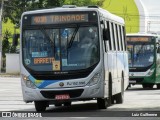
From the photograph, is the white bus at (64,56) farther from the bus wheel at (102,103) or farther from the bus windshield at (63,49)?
the bus wheel at (102,103)

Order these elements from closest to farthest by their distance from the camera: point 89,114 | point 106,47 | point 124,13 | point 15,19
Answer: point 89,114 < point 106,47 < point 15,19 < point 124,13

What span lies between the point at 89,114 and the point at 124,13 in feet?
242

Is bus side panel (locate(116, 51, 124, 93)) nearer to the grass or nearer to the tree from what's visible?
the tree

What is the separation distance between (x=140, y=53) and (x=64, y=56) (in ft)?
57.2

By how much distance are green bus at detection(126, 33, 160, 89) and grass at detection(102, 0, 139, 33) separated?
176 ft

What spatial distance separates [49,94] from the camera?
63.8 feet

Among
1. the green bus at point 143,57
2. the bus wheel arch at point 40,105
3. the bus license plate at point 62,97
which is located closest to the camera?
the bus license plate at point 62,97

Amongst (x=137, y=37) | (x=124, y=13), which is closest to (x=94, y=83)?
(x=137, y=37)

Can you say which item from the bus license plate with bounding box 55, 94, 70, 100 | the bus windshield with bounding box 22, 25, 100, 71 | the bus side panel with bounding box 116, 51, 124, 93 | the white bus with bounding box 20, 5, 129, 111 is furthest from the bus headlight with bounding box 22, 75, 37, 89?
the bus side panel with bounding box 116, 51, 124, 93

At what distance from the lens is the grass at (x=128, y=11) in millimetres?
90944

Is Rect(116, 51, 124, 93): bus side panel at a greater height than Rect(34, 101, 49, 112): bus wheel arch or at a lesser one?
greater

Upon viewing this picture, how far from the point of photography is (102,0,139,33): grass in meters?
90.9

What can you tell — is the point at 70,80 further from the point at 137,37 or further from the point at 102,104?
the point at 137,37

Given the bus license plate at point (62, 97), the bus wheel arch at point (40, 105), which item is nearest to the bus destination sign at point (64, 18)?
the bus license plate at point (62, 97)
